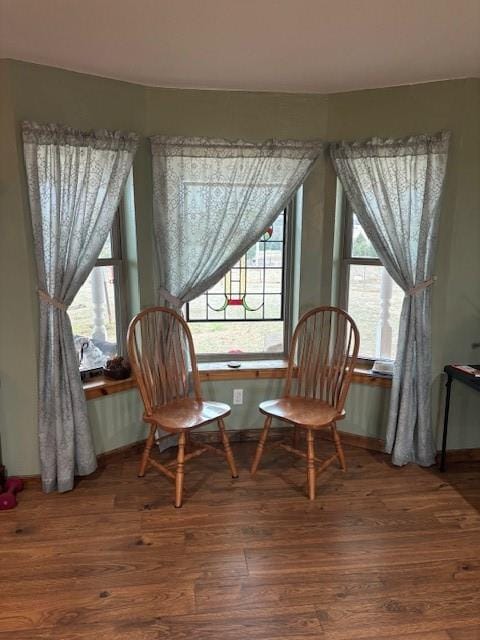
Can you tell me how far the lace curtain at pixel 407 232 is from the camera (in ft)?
9.11

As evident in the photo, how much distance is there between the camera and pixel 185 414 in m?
2.72

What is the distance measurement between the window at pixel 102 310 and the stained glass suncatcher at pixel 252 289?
503 millimetres

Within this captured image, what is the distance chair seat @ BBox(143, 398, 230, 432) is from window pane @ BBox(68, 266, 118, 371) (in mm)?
628

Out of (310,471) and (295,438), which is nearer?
(310,471)

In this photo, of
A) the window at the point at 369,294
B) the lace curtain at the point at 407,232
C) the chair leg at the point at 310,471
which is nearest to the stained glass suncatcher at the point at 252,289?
the window at the point at 369,294

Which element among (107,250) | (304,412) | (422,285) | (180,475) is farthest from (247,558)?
(107,250)

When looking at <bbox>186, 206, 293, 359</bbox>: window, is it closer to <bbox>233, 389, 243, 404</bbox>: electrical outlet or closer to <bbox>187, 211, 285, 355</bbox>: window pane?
<bbox>187, 211, 285, 355</bbox>: window pane

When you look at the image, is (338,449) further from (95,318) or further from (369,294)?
(95,318)

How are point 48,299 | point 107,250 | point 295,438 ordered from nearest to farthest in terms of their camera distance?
1. point 48,299
2. point 107,250
3. point 295,438

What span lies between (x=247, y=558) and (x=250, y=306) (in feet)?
5.49

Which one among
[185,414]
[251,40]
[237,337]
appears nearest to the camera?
[251,40]

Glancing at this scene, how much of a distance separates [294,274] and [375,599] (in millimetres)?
1993

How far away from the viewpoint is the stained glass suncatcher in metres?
3.29

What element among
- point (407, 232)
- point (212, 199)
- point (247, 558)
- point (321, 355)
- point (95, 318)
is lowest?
point (247, 558)
